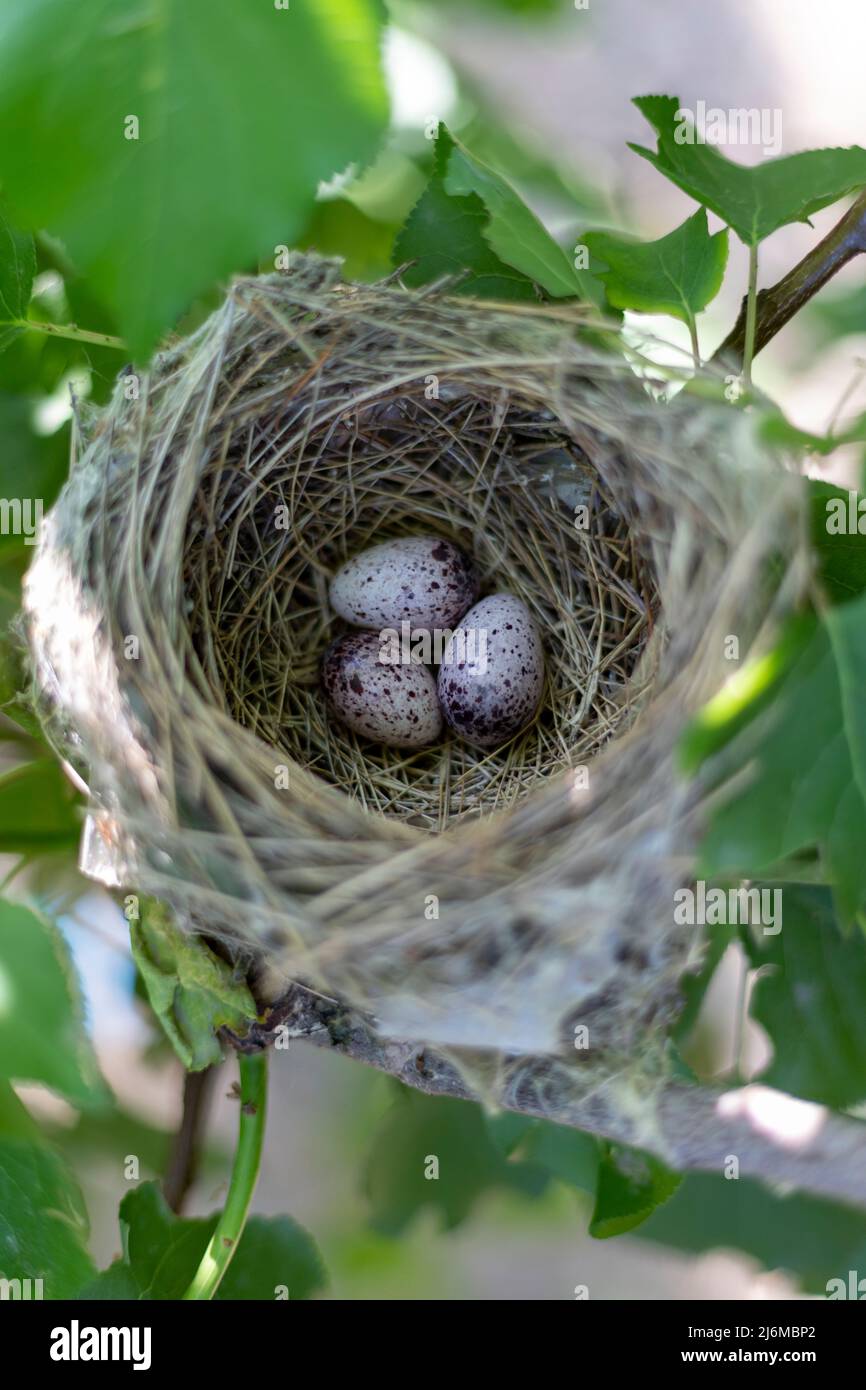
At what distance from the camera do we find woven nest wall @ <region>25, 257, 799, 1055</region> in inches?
22.6

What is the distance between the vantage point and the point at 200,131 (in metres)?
0.46

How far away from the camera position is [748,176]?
2.12 ft

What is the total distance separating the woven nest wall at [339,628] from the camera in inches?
22.6

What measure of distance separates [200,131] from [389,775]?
550mm

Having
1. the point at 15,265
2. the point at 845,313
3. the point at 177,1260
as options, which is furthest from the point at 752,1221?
the point at 15,265

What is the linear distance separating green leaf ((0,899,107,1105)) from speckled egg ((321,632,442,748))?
1.41 ft

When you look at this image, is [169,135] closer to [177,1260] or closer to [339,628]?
[339,628]

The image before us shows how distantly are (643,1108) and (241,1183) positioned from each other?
0.31 meters

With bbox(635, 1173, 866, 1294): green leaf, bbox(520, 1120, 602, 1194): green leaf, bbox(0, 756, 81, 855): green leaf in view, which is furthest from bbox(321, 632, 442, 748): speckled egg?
bbox(635, 1173, 866, 1294): green leaf

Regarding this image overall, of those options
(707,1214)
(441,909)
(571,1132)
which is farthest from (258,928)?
(707,1214)

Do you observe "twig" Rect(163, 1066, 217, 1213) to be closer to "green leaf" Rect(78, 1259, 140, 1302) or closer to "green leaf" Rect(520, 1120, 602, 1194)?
"green leaf" Rect(78, 1259, 140, 1302)

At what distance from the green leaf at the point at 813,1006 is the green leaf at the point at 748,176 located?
45 centimetres

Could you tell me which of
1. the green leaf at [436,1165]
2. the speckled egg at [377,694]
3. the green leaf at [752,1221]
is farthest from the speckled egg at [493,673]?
the green leaf at [752,1221]

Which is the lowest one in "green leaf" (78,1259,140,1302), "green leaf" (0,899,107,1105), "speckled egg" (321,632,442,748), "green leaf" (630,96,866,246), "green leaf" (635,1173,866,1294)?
"green leaf" (635,1173,866,1294)
